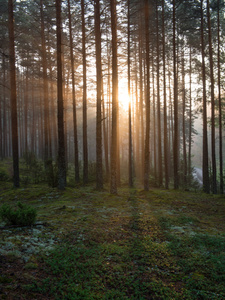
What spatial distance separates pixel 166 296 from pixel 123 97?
22624 mm

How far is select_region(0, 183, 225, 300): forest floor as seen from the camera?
2994 millimetres

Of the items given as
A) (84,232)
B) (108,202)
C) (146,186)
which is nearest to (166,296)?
(84,232)

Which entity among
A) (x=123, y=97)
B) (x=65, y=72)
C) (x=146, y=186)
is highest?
(x=65, y=72)

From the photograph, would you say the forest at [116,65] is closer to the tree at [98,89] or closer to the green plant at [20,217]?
the tree at [98,89]

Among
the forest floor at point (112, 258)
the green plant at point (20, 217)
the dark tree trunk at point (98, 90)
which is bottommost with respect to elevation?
the forest floor at point (112, 258)

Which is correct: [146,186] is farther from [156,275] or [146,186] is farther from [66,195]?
[156,275]

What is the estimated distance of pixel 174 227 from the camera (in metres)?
6.08

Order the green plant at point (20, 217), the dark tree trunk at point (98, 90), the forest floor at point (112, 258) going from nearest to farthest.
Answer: the forest floor at point (112, 258) → the green plant at point (20, 217) → the dark tree trunk at point (98, 90)

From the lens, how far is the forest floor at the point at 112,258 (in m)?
2.99

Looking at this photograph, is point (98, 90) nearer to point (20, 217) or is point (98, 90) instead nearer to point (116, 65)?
point (116, 65)

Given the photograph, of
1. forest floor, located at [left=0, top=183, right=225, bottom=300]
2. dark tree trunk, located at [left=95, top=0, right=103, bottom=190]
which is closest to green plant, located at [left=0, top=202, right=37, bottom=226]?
forest floor, located at [left=0, top=183, right=225, bottom=300]

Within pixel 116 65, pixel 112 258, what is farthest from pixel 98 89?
pixel 112 258

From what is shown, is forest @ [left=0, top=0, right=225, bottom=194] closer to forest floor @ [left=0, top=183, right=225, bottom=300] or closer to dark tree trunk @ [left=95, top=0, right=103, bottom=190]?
dark tree trunk @ [left=95, top=0, right=103, bottom=190]

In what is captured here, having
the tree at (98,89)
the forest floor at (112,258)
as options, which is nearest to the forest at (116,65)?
the tree at (98,89)
